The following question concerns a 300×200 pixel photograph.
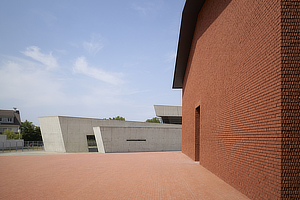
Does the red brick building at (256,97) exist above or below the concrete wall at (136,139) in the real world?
above

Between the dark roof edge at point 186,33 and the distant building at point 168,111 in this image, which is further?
the distant building at point 168,111

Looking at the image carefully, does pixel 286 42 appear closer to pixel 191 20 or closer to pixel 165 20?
pixel 191 20

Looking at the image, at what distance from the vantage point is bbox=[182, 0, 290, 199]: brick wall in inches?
179

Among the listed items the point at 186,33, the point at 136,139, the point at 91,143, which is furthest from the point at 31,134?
the point at 186,33

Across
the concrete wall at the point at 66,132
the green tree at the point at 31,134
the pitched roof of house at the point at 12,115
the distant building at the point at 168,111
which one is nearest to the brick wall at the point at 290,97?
the concrete wall at the point at 66,132

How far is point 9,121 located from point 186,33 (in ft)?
168

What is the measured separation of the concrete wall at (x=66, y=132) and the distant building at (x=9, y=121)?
29.2 meters

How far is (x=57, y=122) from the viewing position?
1033 inches

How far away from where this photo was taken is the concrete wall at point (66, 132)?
26.3 metres

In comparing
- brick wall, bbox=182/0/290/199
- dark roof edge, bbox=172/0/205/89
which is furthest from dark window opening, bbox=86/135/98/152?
brick wall, bbox=182/0/290/199

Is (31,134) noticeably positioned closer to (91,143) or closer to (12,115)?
(12,115)

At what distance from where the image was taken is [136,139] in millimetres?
24688

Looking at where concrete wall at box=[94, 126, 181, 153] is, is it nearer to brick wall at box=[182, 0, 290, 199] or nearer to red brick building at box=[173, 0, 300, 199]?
red brick building at box=[173, 0, 300, 199]

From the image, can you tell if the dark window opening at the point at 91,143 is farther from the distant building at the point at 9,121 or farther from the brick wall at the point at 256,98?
the distant building at the point at 9,121
